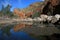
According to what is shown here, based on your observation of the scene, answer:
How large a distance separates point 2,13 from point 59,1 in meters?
41.8

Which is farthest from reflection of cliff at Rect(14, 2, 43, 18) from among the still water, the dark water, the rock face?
the dark water

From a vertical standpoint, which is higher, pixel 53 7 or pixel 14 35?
pixel 53 7

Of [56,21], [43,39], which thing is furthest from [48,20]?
[43,39]

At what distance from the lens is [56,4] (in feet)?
164

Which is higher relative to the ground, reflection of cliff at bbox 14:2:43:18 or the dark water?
reflection of cliff at bbox 14:2:43:18

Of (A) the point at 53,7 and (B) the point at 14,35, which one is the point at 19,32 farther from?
(A) the point at 53,7

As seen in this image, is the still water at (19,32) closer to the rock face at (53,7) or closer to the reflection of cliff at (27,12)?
the rock face at (53,7)

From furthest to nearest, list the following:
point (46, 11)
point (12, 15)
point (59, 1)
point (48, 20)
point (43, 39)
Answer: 1. point (12, 15)
2. point (46, 11)
3. point (59, 1)
4. point (48, 20)
5. point (43, 39)

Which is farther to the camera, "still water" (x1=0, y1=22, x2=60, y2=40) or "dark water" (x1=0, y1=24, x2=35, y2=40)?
"still water" (x1=0, y1=22, x2=60, y2=40)

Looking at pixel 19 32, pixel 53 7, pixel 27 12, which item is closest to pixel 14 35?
pixel 19 32

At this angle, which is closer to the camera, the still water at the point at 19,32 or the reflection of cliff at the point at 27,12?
the still water at the point at 19,32

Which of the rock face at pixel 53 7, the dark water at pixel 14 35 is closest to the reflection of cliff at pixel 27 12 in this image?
the rock face at pixel 53 7

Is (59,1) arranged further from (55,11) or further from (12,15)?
(12,15)

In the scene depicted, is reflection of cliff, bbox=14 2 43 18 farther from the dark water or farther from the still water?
the dark water
